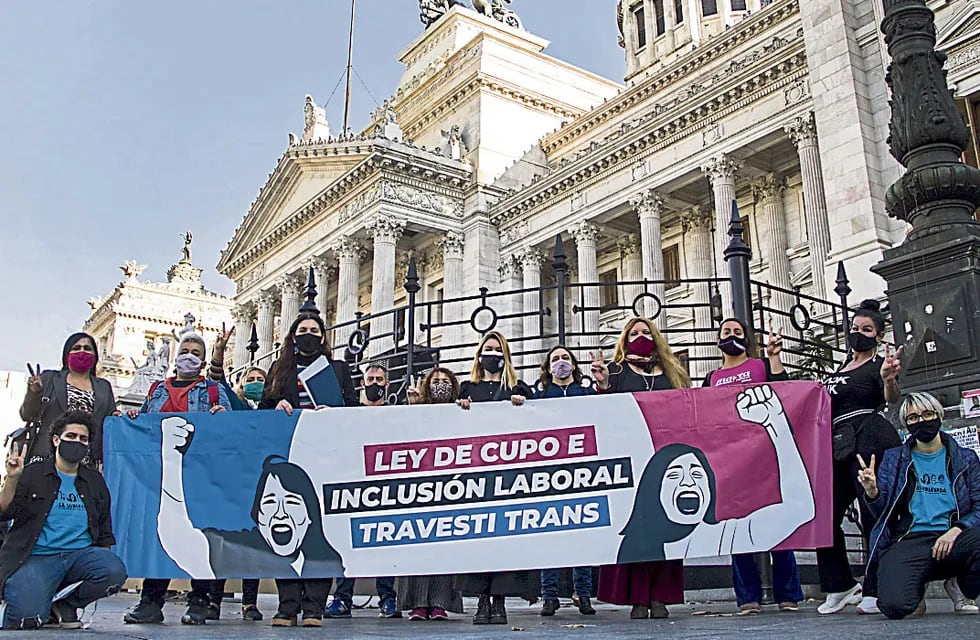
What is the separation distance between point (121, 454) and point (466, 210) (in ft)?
95.3

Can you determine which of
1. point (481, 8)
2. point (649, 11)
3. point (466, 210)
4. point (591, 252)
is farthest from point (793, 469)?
point (649, 11)

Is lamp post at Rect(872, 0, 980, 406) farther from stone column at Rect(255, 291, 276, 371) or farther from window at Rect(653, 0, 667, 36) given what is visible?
window at Rect(653, 0, 667, 36)

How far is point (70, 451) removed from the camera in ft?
18.7

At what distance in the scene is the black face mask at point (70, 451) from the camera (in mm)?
5684

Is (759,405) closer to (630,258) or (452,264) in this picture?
(630,258)

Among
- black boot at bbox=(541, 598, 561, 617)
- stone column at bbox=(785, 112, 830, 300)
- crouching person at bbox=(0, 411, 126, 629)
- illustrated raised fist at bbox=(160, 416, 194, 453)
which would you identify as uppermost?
stone column at bbox=(785, 112, 830, 300)

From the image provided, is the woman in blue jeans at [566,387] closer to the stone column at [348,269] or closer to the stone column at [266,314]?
the stone column at [348,269]

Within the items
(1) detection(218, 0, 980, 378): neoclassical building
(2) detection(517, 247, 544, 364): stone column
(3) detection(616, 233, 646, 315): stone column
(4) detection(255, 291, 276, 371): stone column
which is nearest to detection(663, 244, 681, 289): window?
(1) detection(218, 0, 980, 378): neoclassical building

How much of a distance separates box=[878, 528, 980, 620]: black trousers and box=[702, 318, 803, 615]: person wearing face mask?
98cm

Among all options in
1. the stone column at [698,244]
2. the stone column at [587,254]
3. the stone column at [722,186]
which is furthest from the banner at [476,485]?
the stone column at [587,254]

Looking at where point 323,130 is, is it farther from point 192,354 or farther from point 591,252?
point 192,354

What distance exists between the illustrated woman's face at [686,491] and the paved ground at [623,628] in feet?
2.23

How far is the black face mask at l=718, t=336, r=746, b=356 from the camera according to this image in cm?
657

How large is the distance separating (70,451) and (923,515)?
5.48 meters
